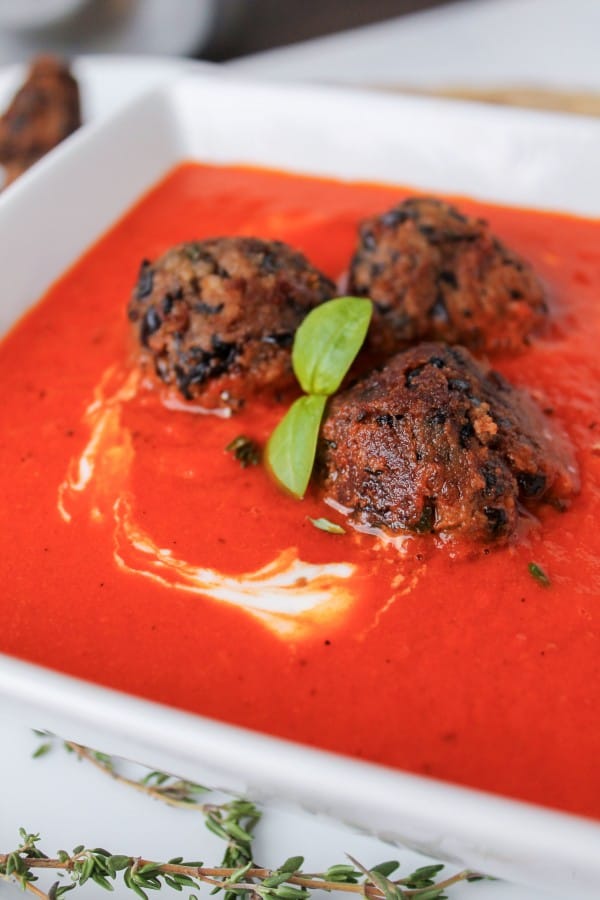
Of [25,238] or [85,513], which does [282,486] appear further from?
[25,238]

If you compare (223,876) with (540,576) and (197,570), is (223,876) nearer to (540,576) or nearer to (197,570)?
(197,570)

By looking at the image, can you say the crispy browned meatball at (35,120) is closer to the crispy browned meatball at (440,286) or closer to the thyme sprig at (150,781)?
the crispy browned meatball at (440,286)

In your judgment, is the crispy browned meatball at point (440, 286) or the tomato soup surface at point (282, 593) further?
the crispy browned meatball at point (440, 286)

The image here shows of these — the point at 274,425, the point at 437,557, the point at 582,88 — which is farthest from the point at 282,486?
the point at 582,88

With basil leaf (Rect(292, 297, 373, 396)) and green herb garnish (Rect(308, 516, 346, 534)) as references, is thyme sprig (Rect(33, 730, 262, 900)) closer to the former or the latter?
green herb garnish (Rect(308, 516, 346, 534))

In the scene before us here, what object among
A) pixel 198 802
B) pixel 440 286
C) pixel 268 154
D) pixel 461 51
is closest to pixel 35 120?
pixel 268 154

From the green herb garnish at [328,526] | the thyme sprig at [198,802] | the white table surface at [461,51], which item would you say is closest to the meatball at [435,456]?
the green herb garnish at [328,526]

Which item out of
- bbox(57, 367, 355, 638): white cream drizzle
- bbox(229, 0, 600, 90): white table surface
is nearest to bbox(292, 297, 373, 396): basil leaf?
bbox(57, 367, 355, 638): white cream drizzle

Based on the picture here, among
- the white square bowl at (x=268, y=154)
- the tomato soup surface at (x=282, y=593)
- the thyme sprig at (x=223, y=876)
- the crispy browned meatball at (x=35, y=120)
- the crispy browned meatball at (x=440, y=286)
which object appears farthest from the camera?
the crispy browned meatball at (x=35, y=120)
